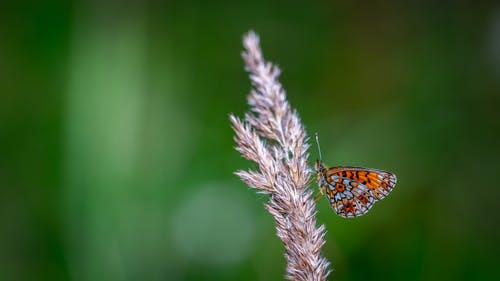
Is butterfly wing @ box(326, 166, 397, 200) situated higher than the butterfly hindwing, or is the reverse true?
butterfly wing @ box(326, 166, 397, 200)

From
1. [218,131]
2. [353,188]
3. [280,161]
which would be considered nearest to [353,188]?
[353,188]

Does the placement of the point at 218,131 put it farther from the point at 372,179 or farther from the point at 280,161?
the point at 280,161

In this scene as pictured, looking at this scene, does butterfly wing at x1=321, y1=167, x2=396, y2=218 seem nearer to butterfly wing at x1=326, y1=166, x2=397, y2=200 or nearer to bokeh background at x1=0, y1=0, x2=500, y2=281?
butterfly wing at x1=326, y1=166, x2=397, y2=200

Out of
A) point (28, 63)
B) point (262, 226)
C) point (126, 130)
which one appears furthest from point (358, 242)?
point (28, 63)

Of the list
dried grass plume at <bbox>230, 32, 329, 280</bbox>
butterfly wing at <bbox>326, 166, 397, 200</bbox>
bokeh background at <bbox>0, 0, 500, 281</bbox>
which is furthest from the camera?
bokeh background at <bbox>0, 0, 500, 281</bbox>

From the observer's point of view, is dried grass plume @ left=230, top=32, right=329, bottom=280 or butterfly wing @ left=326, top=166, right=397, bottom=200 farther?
butterfly wing @ left=326, top=166, right=397, bottom=200

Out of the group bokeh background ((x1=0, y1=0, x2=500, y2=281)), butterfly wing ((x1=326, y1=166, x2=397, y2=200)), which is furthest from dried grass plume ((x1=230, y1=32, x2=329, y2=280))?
bokeh background ((x1=0, y1=0, x2=500, y2=281))
